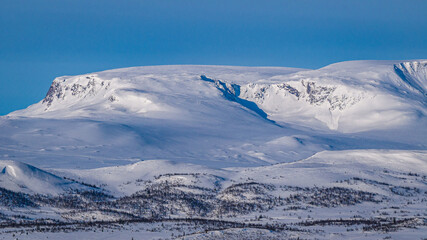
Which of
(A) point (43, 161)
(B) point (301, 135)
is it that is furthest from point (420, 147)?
(A) point (43, 161)

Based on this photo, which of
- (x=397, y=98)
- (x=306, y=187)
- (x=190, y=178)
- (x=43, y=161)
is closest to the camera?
(x=306, y=187)

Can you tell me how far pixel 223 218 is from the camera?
45812 mm

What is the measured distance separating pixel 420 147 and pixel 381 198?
102 metres

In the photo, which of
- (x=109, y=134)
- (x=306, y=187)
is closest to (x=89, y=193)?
(x=306, y=187)

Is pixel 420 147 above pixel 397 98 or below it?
below

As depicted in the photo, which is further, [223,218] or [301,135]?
[301,135]

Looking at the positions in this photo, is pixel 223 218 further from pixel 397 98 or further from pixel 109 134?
pixel 397 98

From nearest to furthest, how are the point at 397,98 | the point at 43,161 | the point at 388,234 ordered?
the point at 388,234, the point at 43,161, the point at 397,98

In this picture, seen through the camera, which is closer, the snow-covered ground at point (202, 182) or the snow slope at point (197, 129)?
the snow-covered ground at point (202, 182)

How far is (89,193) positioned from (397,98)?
15093 centimetres

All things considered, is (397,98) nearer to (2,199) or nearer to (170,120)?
(170,120)

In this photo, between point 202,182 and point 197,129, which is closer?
point 202,182

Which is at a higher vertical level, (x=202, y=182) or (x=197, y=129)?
(x=197, y=129)

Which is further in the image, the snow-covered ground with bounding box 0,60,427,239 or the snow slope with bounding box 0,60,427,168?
the snow slope with bounding box 0,60,427,168
